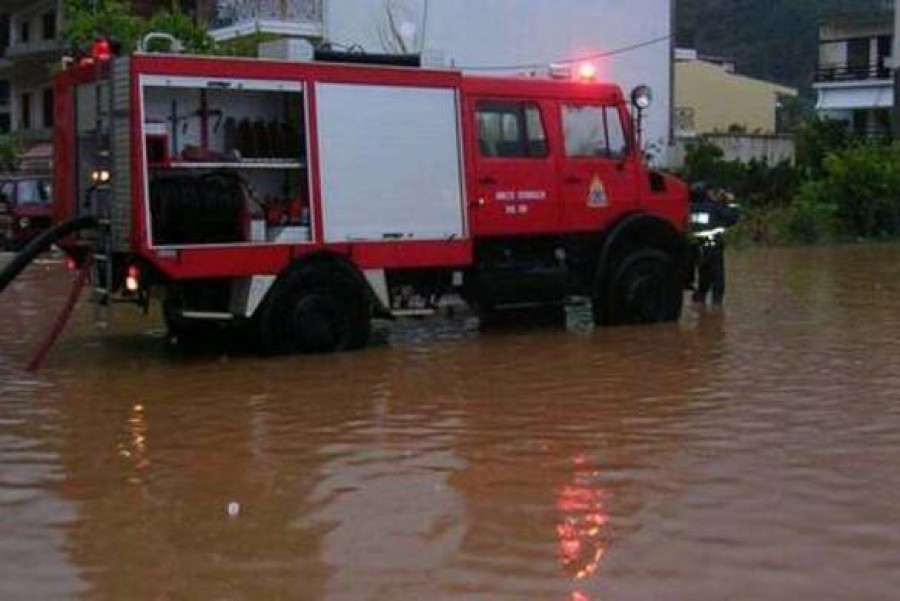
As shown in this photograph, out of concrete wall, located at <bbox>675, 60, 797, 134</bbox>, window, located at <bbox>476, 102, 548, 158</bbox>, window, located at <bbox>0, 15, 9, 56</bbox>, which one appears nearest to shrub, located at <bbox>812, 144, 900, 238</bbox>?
window, located at <bbox>476, 102, 548, 158</bbox>

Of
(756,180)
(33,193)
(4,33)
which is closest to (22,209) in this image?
(33,193)

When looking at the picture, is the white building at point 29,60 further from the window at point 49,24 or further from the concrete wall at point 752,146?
the concrete wall at point 752,146

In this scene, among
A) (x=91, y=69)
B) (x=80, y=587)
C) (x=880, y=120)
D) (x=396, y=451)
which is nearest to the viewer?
(x=80, y=587)

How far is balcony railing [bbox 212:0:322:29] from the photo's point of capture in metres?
32.3

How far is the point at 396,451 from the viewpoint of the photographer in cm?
801

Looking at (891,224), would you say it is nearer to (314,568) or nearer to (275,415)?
(275,415)

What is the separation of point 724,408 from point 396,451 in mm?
2543

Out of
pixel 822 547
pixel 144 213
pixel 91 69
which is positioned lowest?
pixel 822 547

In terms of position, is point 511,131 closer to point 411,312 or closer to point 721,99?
point 411,312

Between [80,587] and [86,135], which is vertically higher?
[86,135]

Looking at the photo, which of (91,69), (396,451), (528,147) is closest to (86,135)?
(91,69)

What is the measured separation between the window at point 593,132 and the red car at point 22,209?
17070mm

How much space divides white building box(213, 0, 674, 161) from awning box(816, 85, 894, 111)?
20.5 meters

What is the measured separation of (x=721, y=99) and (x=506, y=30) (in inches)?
1221
